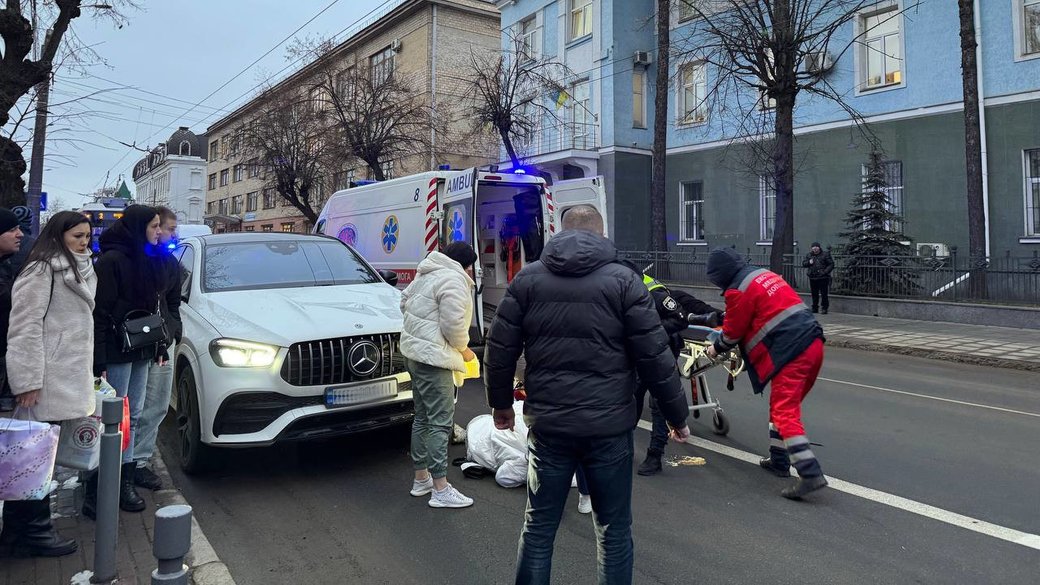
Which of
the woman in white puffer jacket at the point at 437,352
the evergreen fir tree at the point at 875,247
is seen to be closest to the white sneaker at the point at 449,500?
the woman in white puffer jacket at the point at 437,352

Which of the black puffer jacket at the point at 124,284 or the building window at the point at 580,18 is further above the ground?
the building window at the point at 580,18

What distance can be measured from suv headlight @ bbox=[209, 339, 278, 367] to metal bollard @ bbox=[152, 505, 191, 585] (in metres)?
2.08

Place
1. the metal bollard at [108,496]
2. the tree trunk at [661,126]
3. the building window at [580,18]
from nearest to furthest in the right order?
the metal bollard at [108,496]
the tree trunk at [661,126]
the building window at [580,18]

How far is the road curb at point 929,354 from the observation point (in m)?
9.97

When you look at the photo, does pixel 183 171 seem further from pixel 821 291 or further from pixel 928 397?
pixel 928 397

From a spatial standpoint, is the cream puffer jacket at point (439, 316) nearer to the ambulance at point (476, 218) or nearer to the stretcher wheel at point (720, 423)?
the stretcher wheel at point (720, 423)

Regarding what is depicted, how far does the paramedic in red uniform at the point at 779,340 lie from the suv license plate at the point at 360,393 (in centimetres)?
243

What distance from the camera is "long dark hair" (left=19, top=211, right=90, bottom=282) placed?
3525 millimetres

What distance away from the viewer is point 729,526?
4066 mm

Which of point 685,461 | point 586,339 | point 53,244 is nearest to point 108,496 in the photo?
point 53,244

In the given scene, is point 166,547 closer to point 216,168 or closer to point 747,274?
point 747,274

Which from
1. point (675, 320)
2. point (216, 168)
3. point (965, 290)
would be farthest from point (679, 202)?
point (216, 168)

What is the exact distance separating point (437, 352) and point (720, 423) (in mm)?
2992

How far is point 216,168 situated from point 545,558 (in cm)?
6643
